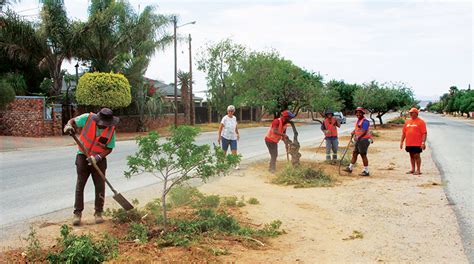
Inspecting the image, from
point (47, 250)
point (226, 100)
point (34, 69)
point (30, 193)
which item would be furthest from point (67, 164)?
point (226, 100)

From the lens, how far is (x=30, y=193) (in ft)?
25.7

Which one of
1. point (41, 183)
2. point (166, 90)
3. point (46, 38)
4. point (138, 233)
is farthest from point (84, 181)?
point (166, 90)

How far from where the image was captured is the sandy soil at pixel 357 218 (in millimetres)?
4574

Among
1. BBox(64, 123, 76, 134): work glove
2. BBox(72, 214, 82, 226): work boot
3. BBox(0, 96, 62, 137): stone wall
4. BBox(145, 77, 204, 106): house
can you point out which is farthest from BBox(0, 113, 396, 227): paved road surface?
BBox(145, 77, 204, 106): house

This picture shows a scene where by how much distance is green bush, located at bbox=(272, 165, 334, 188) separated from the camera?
28.5ft

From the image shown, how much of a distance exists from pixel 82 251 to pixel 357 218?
12.0ft

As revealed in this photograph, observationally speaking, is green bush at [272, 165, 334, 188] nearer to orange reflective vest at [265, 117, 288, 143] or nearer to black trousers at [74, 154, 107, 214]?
orange reflective vest at [265, 117, 288, 143]

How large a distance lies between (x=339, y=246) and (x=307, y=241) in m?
0.36

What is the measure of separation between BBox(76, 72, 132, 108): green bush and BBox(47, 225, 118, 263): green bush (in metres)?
19.5

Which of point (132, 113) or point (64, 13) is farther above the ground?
point (64, 13)

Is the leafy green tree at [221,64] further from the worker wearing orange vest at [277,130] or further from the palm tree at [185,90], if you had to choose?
the worker wearing orange vest at [277,130]

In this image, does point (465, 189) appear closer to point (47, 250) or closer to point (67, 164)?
point (47, 250)

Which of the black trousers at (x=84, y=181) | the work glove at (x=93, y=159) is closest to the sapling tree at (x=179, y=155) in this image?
the work glove at (x=93, y=159)

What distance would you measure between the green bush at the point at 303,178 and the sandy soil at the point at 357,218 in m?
0.26
